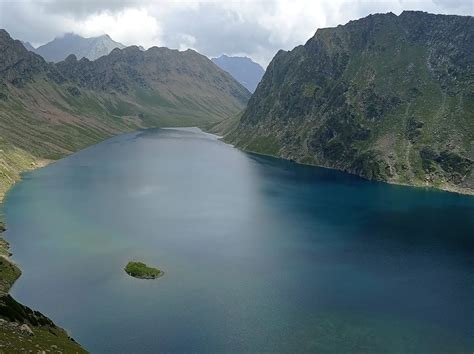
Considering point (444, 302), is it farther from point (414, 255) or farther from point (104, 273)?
point (104, 273)

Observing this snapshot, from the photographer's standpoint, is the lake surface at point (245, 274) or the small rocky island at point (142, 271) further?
the small rocky island at point (142, 271)

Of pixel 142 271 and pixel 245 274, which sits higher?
pixel 245 274

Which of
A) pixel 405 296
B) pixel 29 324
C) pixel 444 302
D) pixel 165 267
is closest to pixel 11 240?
pixel 165 267

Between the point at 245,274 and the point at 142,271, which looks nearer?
the point at 142,271

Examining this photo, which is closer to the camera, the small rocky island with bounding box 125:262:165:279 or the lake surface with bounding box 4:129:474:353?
the lake surface with bounding box 4:129:474:353
